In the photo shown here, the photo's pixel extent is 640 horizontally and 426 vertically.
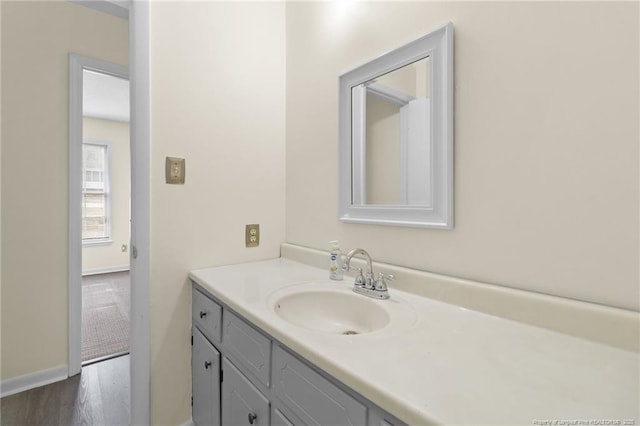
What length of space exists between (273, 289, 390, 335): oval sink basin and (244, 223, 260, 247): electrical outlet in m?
0.57

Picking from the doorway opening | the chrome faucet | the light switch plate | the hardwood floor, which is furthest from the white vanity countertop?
the doorway opening

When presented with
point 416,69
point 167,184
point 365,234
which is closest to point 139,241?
point 167,184

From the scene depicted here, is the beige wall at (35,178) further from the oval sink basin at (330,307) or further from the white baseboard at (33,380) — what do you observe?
the oval sink basin at (330,307)

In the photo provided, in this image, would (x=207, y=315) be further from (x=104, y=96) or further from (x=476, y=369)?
(x=104, y=96)

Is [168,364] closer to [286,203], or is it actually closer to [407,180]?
[286,203]

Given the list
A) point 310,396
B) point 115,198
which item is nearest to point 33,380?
point 310,396

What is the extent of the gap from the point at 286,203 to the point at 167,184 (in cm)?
63

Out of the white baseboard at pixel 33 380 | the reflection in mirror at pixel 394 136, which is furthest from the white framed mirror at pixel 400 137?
the white baseboard at pixel 33 380

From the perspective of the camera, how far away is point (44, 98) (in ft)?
6.16

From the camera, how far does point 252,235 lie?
1619 mm

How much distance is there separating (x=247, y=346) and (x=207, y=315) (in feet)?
1.21

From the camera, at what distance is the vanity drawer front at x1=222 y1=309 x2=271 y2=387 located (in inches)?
34.2

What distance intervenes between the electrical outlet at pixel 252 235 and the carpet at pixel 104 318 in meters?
1.52

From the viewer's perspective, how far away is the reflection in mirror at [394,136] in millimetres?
1082
